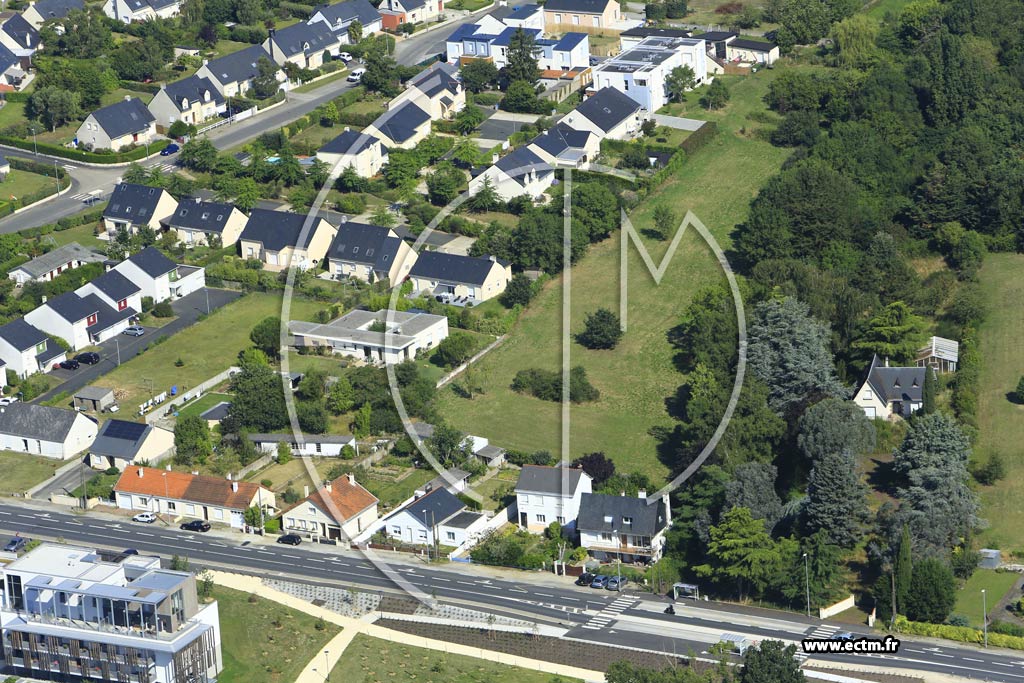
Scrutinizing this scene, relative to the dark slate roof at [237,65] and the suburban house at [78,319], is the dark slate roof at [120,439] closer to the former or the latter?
the suburban house at [78,319]

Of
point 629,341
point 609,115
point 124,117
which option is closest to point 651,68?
point 609,115

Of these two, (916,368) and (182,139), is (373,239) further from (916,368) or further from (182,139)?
(916,368)

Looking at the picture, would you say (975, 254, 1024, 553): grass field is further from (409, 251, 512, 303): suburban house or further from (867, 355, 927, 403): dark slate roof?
(409, 251, 512, 303): suburban house

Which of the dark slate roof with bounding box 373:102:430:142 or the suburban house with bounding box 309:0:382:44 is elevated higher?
the suburban house with bounding box 309:0:382:44

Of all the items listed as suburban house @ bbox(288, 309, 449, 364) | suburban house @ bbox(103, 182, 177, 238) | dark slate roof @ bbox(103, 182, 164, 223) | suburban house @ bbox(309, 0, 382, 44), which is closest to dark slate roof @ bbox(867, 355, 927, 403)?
suburban house @ bbox(288, 309, 449, 364)

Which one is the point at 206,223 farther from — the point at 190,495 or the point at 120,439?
the point at 190,495
